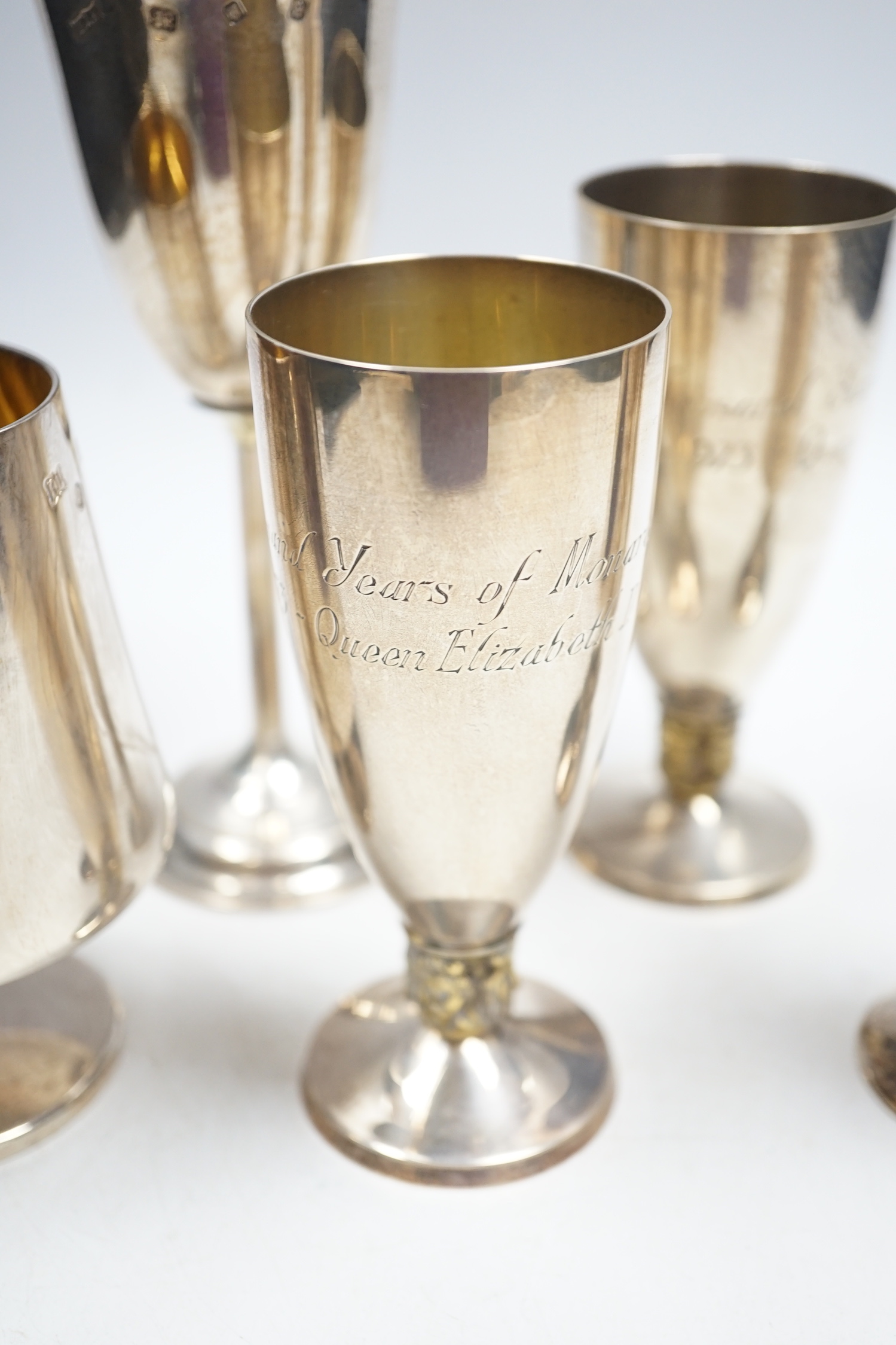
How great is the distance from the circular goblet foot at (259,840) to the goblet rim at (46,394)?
11.8 inches

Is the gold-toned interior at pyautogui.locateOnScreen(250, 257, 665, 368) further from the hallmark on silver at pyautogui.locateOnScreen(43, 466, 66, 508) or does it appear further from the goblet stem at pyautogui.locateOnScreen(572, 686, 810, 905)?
the goblet stem at pyautogui.locateOnScreen(572, 686, 810, 905)

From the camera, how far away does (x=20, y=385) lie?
0.68 metres

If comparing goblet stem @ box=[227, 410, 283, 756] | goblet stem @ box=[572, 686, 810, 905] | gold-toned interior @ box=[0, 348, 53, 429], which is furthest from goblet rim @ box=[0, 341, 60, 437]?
goblet stem @ box=[572, 686, 810, 905]

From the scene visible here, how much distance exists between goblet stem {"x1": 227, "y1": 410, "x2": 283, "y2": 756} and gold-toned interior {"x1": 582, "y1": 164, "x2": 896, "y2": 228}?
0.73 ft

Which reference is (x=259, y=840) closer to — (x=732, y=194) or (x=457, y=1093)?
(x=457, y=1093)

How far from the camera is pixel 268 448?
58 centimetres

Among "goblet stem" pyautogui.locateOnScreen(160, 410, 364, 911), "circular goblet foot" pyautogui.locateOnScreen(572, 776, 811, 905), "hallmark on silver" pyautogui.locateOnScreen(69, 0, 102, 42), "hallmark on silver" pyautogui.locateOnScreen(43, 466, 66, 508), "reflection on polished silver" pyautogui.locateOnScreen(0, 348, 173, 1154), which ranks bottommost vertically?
"circular goblet foot" pyautogui.locateOnScreen(572, 776, 811, 905)

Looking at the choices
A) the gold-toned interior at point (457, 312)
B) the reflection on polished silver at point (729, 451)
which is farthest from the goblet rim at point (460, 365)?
the reflection on polished silver at point (729, 451)

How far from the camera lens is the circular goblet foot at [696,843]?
2.89 ft

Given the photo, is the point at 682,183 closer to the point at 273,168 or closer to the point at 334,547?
the point at 273,168

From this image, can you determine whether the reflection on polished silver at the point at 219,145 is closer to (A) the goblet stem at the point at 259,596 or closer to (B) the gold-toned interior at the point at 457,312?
(A) the goblet stem at the point at 259,596

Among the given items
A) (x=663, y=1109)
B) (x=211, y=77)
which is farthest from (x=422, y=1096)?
(x=211, y=77)

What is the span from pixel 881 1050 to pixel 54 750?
15.7 inches

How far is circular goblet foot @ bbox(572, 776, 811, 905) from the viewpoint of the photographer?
88 centimetres
